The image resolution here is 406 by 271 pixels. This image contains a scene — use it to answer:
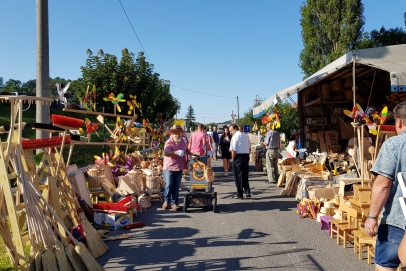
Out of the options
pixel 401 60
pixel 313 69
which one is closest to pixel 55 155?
pixel 401 60

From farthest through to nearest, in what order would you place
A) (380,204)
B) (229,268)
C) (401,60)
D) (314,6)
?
(314,6) < (401,60) < (229,268) < (380,204)

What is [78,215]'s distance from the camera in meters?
5.71

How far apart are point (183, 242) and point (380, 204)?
11.6 ft

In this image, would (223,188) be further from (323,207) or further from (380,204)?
(380,204)

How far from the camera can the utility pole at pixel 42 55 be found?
289 inches

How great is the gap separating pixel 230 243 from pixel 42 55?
481 cm

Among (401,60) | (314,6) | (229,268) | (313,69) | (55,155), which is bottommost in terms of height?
(229,268)

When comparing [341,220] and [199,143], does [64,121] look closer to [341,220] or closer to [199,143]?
[341,220]

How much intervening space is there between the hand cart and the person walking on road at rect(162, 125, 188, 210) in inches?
9.8

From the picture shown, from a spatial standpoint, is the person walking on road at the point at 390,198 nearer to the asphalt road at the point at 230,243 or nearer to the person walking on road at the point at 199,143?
the asphalt road at the point at 230,243

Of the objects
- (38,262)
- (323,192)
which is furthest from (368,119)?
(38,262)

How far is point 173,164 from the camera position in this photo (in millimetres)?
8117

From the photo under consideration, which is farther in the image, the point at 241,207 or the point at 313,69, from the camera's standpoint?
the point at 313,69

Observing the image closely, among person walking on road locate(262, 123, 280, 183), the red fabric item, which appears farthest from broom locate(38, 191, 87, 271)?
person walking on road locate(262, 123, 280, 183)
